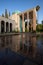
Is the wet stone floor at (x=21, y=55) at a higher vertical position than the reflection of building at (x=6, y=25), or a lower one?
lower

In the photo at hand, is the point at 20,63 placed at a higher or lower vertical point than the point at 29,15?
lower

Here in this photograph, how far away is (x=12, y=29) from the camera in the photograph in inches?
1578

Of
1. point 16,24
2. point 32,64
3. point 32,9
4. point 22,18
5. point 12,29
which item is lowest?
point 32,64

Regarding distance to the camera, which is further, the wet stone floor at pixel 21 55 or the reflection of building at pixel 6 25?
the reflection of building at pixel 6 25

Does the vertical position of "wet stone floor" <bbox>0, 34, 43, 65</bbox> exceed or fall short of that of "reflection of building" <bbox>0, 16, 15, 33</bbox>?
it falls short

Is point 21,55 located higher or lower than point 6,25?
lower

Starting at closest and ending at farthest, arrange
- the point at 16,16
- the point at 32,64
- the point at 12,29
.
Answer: the point at 32,64 → the point at 12,29 → the point at 16,16

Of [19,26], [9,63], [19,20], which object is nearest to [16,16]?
[19,20]

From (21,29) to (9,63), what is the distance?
4029 cm

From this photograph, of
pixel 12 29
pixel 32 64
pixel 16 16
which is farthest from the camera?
pixel 16 16

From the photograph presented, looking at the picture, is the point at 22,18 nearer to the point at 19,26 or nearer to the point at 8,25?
the point at 19,26

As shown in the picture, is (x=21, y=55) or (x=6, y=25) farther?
(x=6, y=25)

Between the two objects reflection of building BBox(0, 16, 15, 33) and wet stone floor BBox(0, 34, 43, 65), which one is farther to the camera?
reflection of building BBox(0, 16, 15, 33)

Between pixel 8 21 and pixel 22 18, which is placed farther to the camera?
pixel 22 18
